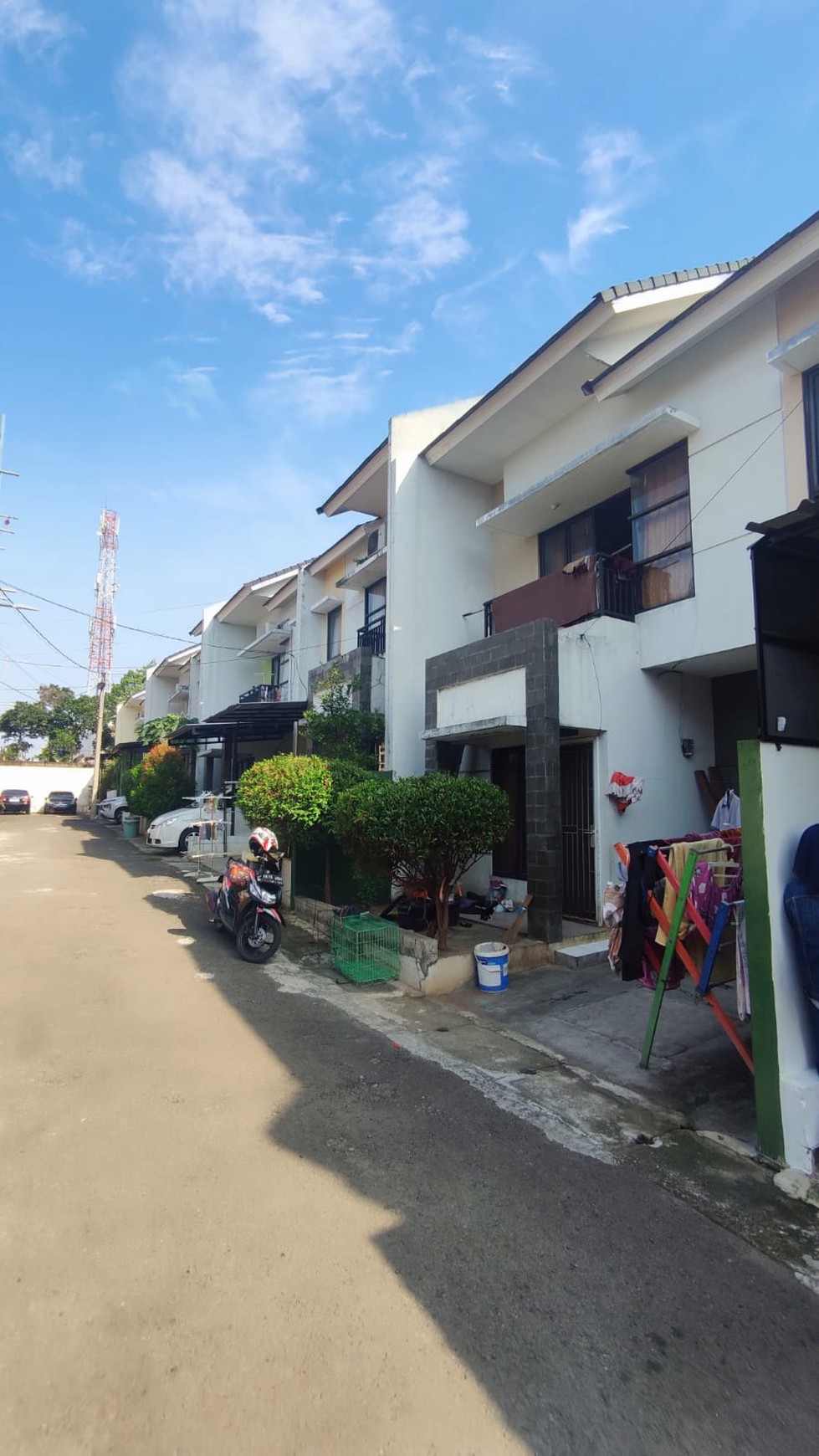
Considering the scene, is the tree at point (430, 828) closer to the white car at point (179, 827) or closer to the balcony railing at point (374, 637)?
the balcony railing at point (374, 637)

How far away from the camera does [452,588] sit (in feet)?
38.3

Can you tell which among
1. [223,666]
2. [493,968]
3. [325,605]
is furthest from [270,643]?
[493,968]

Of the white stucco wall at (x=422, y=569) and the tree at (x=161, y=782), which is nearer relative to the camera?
the white stucco wall at (x=422, y=569)

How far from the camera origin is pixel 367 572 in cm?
1373

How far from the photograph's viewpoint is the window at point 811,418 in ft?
22.5

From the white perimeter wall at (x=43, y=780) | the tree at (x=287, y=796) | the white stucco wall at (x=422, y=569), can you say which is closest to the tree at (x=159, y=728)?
the white perimeter wall at (x=43, y=780)

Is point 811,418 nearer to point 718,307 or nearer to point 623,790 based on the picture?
point 718,307

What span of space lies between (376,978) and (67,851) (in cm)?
1410

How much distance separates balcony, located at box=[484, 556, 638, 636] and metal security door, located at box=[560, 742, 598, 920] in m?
1.83

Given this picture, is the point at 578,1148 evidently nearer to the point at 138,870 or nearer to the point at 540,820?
the point at 540,820

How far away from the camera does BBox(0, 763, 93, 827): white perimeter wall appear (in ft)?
121

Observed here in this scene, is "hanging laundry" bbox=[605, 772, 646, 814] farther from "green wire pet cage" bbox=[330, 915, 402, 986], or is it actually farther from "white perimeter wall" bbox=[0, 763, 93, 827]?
"white perimeter wall" bbox=[0, 763, 93, 827]

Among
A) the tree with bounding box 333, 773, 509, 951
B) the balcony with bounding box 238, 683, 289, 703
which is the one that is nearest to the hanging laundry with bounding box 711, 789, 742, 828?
the tree with bounding box 333, 773, 509, 951

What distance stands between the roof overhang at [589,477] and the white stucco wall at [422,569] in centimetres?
92
